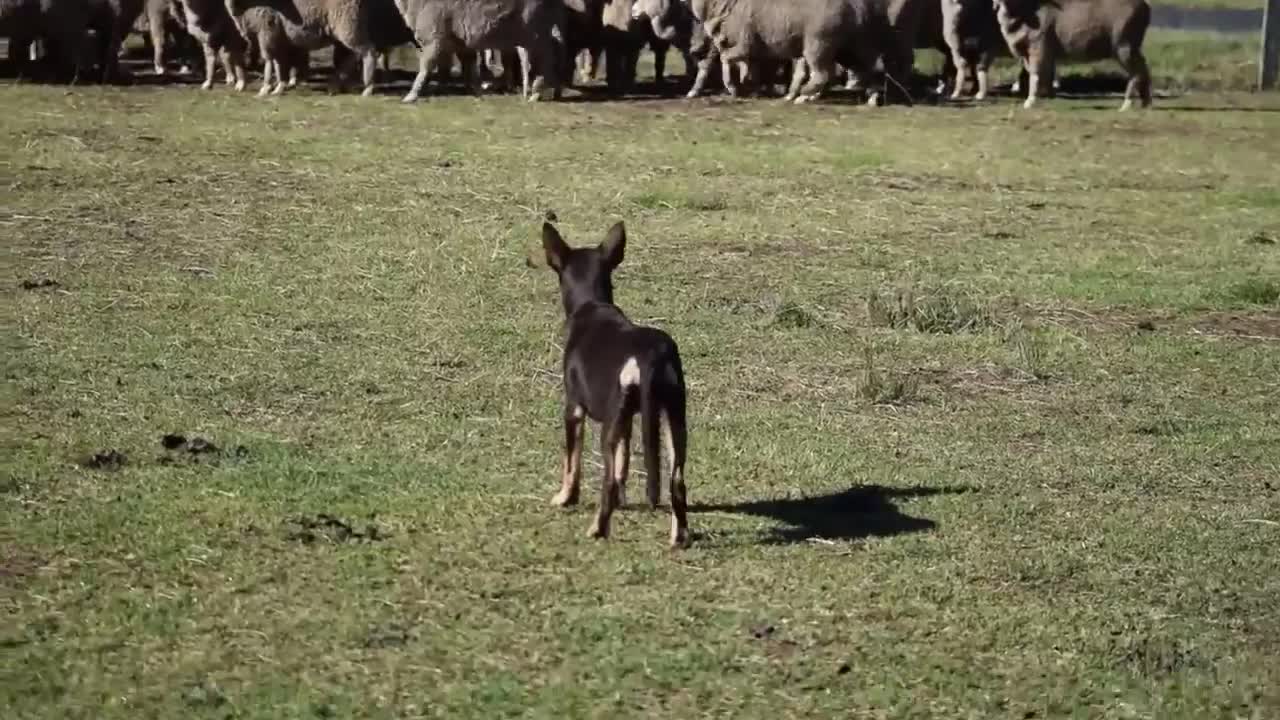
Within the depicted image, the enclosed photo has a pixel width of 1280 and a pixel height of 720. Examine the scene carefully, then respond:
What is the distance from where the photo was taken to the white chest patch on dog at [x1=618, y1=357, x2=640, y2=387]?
661 centimetres

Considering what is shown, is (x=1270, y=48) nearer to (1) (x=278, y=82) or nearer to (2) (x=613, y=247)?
(1) (x=278, y=82)

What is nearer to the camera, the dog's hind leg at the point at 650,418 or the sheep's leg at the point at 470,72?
the dog's hind leg at the point at 650,418

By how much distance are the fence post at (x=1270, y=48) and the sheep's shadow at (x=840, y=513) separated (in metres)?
20.6

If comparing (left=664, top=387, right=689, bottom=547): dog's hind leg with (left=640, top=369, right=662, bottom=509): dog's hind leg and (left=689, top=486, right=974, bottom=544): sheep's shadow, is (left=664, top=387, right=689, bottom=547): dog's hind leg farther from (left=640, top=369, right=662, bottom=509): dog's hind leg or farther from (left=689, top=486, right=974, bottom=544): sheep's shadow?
(left=689, top=486, right=974, bottom=544): sheep's shadow

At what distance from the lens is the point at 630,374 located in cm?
662

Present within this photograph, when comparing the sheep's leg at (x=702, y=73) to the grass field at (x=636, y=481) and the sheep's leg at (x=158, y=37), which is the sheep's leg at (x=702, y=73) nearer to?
the sheep's leg at (x=158, y=37)

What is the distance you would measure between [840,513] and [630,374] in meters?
1.21

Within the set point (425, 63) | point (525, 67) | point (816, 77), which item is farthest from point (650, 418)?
point (816, 77)

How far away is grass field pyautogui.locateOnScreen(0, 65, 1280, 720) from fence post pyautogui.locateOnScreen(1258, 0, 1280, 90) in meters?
11.5

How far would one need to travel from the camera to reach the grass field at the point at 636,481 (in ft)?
19.6

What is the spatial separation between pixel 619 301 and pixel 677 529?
4321mm

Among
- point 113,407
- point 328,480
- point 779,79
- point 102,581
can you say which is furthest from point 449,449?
point 779,79

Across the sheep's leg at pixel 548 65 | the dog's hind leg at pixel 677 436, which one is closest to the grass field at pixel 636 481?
the dog's hind leg at pixel 677 436

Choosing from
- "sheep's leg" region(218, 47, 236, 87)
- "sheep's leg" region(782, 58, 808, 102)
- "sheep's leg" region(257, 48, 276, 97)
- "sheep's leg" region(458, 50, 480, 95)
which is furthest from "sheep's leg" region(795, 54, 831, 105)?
"sheep's leg" region(218, 47, 236, 87)
